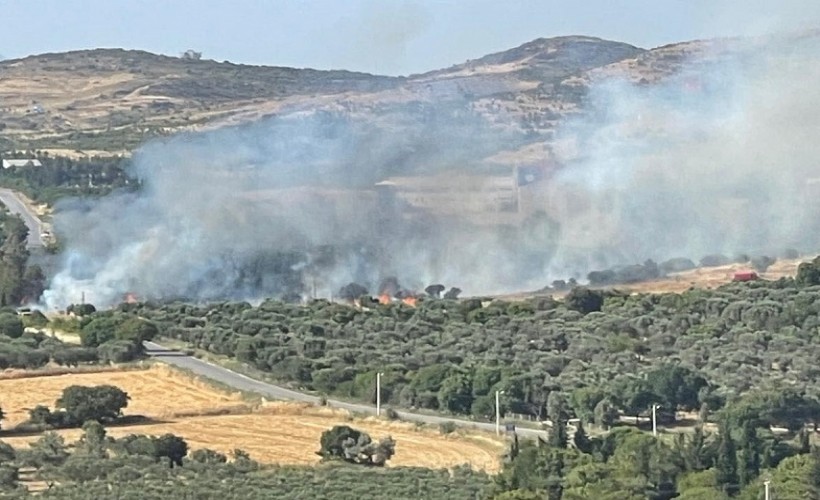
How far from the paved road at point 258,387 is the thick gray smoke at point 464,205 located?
45.4 feet

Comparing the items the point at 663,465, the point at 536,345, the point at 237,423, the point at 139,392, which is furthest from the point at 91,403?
the point at 536,345

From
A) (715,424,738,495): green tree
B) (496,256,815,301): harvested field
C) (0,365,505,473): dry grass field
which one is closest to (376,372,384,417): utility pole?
(0,365,505,473): dry grass field

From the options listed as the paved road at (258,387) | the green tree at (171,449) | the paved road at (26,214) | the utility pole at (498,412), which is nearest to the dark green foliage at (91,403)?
the paved road at (258,387)

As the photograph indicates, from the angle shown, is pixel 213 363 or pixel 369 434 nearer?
pixel 369 434

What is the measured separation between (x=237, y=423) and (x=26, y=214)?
52.3 m

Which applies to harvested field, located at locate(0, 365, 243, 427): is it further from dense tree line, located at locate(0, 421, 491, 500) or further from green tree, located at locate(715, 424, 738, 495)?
green tree, located at locate(715, 424, 738, 495)

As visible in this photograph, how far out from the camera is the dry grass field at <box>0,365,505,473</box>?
35.6 meters

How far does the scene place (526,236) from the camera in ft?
227

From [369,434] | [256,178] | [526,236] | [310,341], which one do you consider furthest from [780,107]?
[369,434]

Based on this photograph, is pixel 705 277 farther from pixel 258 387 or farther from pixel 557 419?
pixel 557 419

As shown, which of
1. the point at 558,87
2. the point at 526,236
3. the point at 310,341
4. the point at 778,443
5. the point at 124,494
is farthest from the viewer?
the point at 558,87

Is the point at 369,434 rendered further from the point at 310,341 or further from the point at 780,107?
the point at 780,107

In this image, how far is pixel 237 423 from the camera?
39.6 meters

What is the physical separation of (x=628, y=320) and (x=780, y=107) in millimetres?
27830
